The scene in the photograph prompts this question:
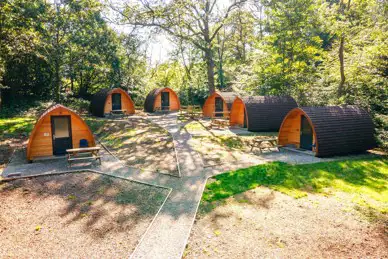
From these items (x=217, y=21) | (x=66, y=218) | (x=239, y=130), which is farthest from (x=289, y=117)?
(x=217, y=21)

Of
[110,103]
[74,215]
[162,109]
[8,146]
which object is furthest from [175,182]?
[162,109]

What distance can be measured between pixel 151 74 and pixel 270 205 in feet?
157

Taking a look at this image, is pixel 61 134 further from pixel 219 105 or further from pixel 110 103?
pixel 219 105

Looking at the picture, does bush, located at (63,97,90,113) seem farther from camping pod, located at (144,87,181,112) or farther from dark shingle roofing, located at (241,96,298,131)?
dark shingle roofing, located at (241,96,298,131)

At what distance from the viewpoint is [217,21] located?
25844 millimetres

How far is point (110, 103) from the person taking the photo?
90.5ft

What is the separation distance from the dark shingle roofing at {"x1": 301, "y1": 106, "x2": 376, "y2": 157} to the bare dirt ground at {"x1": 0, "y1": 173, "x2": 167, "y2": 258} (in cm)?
798

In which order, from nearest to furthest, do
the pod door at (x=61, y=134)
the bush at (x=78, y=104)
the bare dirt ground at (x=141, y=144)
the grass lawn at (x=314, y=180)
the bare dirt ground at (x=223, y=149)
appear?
the grass lawn at (x=314, y=180)
the bare dirt ground at (x=141, y=144)
the bare dirt ground at (x=223, y=149)
the pod door at (x=61, y=134)
the bush at (x=78, y=104)

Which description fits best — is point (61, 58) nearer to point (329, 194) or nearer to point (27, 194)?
point (27, 194)

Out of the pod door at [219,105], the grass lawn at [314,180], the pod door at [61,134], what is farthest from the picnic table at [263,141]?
the pod door at [219,105]

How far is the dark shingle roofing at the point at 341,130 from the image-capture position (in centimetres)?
1235

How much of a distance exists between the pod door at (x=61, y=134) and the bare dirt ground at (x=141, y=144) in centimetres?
229

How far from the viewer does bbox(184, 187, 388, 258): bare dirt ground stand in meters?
5.55

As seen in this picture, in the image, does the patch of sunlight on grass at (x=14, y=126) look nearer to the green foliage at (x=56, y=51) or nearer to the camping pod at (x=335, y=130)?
the green foliage at (x=56, y=51)
